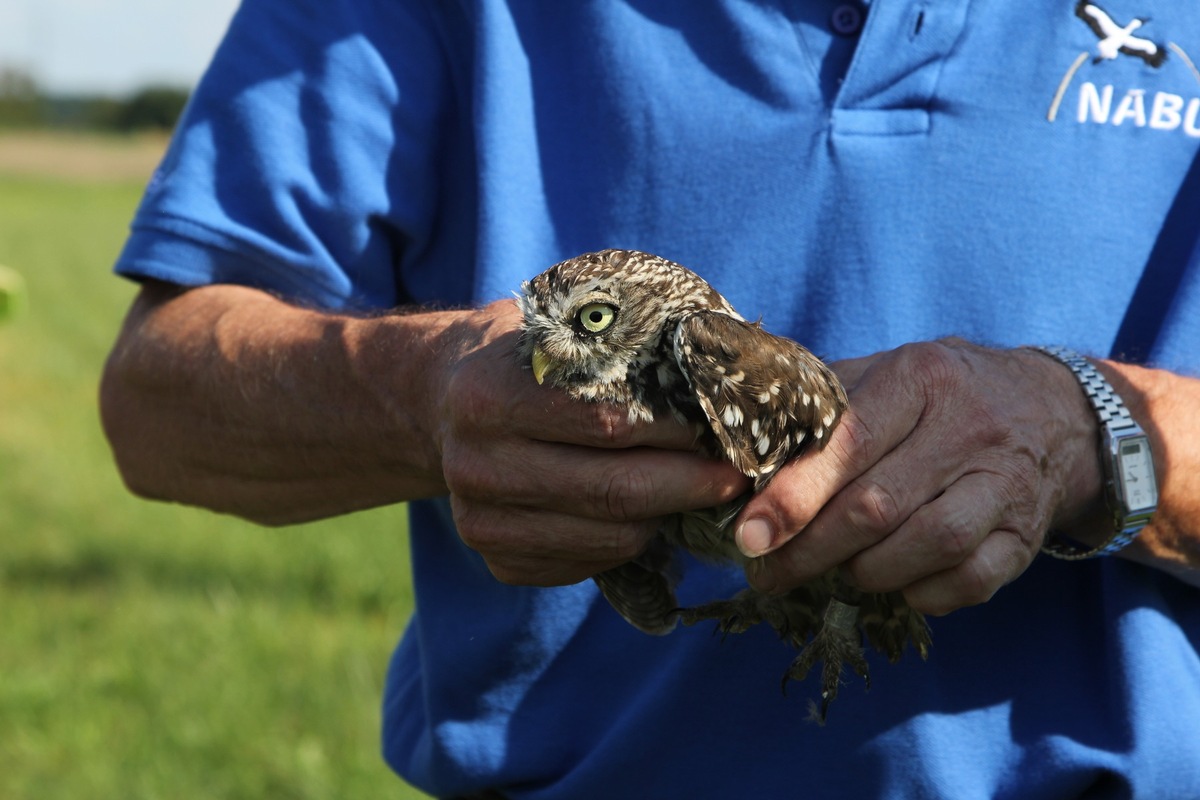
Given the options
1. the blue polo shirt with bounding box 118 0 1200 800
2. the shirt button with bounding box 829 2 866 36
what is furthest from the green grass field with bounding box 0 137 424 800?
the shirt button with bounding box 829 2 866 36

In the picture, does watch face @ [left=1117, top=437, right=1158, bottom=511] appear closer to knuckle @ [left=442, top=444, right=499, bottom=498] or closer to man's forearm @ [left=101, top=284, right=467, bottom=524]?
knuckle @ [left=442, top=444, right=499, bottom=498]

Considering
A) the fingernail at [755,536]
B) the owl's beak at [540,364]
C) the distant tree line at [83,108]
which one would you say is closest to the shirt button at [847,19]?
the owl's beak at [540,364]

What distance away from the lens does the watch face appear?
2.53 meters

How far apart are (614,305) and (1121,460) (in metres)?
1.08

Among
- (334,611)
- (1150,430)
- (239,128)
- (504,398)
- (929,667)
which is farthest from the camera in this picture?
(334,611)

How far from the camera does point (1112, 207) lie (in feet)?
9.09

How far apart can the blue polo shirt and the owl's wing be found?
432mm

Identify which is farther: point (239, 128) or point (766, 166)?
point (239, 128)

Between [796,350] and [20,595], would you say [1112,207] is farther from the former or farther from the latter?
[20,595]

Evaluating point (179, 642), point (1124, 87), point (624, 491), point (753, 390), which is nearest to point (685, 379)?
point (753, 390)

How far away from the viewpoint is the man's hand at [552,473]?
235 cm

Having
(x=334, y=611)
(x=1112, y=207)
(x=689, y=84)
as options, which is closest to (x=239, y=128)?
(x=689, y=84)

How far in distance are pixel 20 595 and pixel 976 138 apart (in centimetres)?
744

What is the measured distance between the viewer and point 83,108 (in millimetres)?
95625
